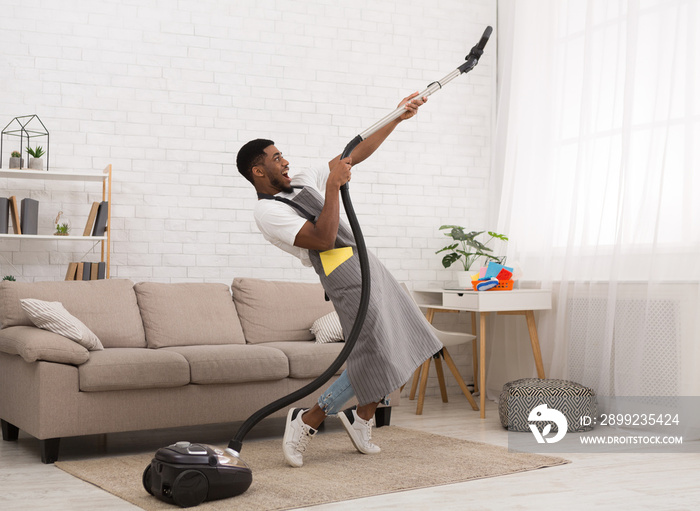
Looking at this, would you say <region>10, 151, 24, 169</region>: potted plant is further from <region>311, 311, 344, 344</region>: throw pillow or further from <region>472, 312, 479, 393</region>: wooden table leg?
<region>472, 312, 479, 393</region>: wooden table leg

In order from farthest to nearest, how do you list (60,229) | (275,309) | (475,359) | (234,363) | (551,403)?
1. (475,359)
2. (275,309)
3. (60,229)
4. (551,403)
5. (234,363)

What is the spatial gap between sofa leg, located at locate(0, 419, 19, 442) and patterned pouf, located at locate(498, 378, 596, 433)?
254 cm

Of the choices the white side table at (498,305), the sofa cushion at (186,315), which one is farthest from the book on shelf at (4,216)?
the white side table at (498,305)

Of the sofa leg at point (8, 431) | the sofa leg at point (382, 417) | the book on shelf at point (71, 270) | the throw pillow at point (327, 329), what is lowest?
the sofa leg at point (8, 431)

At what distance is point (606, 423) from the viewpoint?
14.5ft

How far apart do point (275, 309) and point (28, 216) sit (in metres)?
1.44

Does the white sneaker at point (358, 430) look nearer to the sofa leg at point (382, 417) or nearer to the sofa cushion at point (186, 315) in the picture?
the sofa leg at point (382, 417)

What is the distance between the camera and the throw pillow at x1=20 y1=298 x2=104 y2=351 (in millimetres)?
3582

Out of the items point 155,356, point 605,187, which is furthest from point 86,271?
point 605,187

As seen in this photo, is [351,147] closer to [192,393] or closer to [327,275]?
[327,275]

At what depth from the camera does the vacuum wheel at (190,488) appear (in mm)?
2656

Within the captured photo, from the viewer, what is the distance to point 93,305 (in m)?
4.09

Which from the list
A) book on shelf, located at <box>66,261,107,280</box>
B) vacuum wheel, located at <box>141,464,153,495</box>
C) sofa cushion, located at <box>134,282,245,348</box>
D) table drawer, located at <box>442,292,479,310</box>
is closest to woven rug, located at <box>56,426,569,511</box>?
vacuum wheel, located at <box>141,464,153,495</box>

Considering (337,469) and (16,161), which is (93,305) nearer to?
(16,161)
